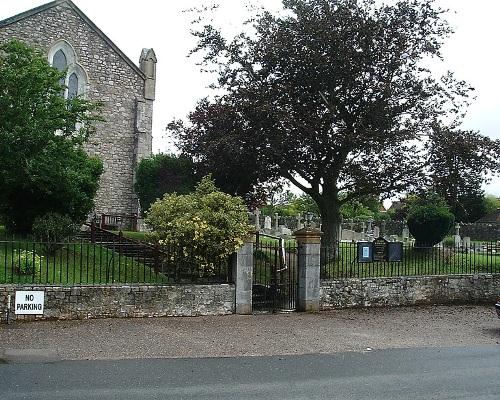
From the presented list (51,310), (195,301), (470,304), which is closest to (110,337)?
(51,310)

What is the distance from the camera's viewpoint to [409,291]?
17203 millimetres

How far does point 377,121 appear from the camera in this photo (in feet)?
65.1

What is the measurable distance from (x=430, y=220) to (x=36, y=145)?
14952 millimetres

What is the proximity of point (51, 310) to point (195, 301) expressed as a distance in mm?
3341

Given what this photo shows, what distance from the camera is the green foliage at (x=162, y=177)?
25684 millimetres

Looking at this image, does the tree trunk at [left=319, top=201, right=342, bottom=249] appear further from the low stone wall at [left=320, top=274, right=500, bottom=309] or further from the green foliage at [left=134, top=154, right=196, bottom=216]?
the green foliage at [left=134, top=154, right=196, bottom=216]

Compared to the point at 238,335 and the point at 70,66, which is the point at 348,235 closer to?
the point at 70,66

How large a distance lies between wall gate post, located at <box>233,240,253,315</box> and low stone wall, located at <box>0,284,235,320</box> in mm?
178

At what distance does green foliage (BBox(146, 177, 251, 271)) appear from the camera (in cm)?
1450

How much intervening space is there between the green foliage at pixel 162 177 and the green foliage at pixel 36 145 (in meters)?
6.09

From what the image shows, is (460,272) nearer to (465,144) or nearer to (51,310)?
(465,144)

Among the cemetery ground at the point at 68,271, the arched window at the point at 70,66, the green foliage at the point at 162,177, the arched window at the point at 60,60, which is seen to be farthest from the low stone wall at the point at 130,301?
the arched window at the point at 60,60

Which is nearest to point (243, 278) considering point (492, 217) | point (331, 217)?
point (331, 217)

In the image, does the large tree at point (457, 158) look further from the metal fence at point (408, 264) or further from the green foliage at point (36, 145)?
the green foliage at point (36, 145)
